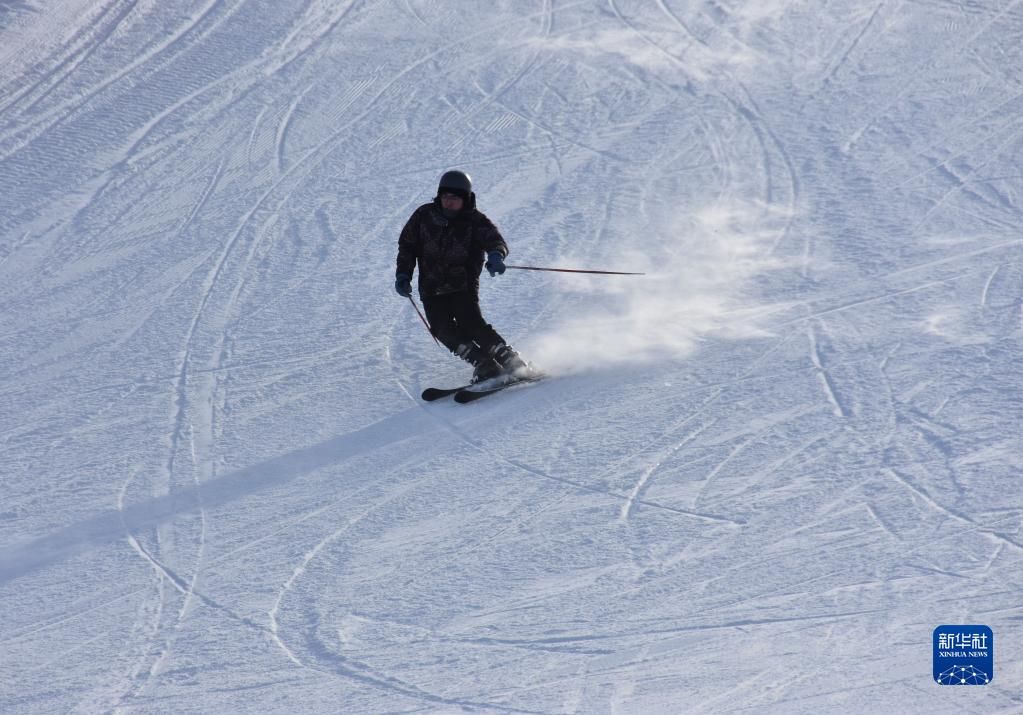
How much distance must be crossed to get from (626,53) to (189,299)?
17.4 ft

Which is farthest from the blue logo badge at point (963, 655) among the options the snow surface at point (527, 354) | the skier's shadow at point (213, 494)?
the skier's shadow at point (213, 494)

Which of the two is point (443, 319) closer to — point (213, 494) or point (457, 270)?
point (457, 270)

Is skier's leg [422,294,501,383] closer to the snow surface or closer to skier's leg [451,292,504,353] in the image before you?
skier's leg [451,292,504,353]

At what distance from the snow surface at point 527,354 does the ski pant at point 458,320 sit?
17.2 inches

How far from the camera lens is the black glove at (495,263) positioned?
24.4 ft

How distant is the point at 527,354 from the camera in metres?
8.23

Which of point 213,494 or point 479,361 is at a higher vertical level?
point 479,361

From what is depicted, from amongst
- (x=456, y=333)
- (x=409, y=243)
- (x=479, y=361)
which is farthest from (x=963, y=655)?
(x=409, y=243)

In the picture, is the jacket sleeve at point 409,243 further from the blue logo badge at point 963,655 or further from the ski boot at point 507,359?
the blue logo badge at point 963,655

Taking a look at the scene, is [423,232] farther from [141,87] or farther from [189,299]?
[141,87]

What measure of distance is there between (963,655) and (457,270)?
3765 millimetres

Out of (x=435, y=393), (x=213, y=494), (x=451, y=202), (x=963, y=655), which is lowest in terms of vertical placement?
(x=963, y=655)

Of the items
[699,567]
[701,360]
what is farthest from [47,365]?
[699,567]

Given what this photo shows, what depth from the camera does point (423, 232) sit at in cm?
768
